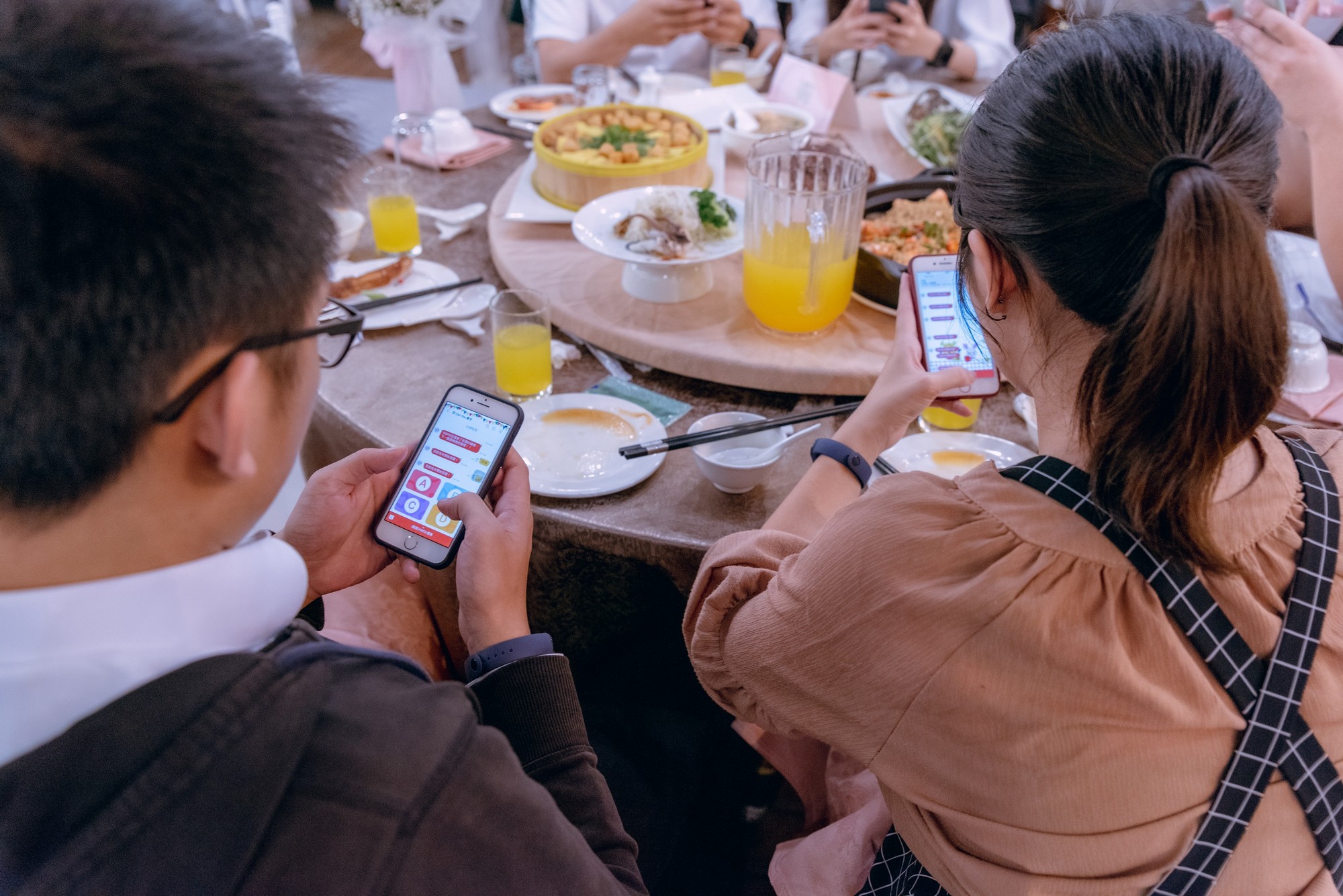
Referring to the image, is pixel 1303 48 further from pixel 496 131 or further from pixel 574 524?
pixel 496 131

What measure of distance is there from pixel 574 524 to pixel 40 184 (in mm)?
893

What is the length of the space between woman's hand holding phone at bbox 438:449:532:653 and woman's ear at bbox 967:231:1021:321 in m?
0.63

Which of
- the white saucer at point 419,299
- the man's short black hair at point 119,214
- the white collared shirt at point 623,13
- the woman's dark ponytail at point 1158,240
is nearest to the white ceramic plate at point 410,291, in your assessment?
the white saucer at point 419,299

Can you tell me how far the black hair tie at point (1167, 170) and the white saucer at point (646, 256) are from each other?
1054 millimetres

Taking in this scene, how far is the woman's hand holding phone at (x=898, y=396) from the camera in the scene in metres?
1.27

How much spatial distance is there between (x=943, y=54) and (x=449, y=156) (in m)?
1.87

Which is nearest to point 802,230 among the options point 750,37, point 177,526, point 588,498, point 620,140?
point 588,498

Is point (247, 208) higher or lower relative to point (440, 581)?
higher

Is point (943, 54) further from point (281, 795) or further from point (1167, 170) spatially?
point (281, 795)

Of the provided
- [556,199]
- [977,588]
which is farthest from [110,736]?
[556,199]

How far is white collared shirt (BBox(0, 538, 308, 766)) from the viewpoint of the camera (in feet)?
1.91

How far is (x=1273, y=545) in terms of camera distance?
82 centimetres

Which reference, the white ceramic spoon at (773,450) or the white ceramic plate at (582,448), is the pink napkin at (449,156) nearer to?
the white ceramic plate at (582,448)

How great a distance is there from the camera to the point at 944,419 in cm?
153
